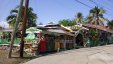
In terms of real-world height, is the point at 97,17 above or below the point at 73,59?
above

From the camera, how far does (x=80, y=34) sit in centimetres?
4656

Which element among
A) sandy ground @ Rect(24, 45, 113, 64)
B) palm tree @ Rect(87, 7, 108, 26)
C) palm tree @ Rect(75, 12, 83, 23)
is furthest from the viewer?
palm tree @ Rect(75, 12, 83, 23)

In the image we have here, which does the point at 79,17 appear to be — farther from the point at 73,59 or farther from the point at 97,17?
the point at 73,59

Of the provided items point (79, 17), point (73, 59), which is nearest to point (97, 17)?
point (79, 17)

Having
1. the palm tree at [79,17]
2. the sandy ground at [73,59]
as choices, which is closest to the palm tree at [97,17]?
the palm tree at [79,17]

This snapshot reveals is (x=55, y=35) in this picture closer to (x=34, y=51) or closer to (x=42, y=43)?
(x=42, y=43)

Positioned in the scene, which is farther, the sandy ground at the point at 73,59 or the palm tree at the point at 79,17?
the palm tree at the point at 79,17

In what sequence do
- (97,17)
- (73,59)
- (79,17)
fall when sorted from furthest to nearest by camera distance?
(79,17) → (97,17) → (73,59)

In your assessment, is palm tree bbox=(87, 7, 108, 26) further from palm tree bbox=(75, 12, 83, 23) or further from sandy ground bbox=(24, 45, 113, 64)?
sandy ground bbox=(24, 45, 113, 64)

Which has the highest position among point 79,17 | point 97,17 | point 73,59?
point 79,17

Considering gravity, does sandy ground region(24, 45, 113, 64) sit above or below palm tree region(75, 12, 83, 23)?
below

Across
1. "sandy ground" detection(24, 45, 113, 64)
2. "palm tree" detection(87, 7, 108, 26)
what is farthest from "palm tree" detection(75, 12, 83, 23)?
"sandy ground" detection(24, 45, 113, 64)

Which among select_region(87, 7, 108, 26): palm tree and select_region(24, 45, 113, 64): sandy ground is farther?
select_region(87, 7, 108, 26): palm tree

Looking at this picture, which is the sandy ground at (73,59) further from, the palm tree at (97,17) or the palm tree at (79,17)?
the palm tree at (79,17)
